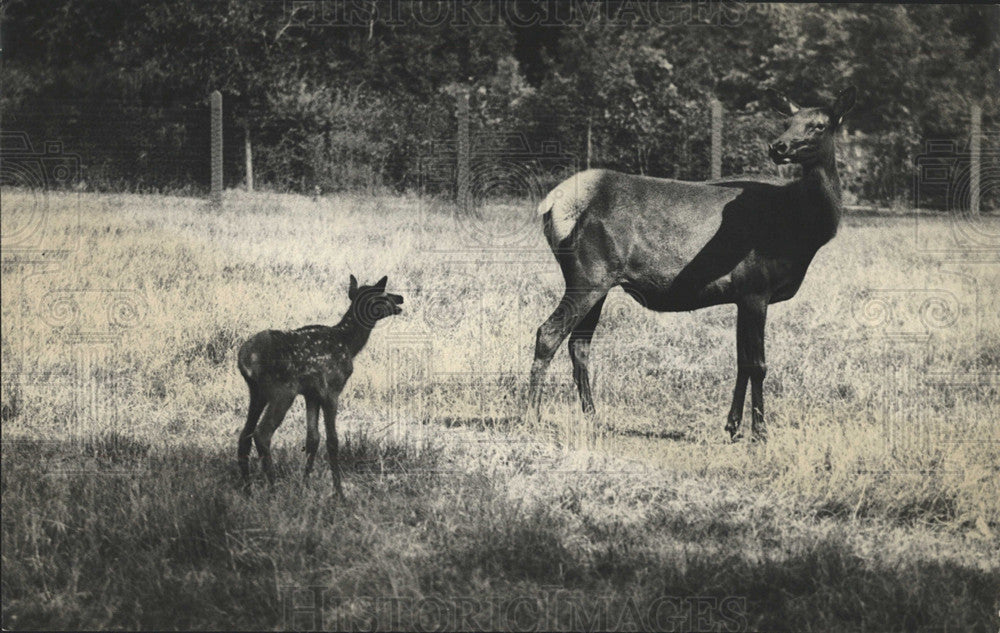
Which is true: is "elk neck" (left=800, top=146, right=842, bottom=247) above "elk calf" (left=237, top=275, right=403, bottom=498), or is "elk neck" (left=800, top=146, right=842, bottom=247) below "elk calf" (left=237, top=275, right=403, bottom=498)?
above

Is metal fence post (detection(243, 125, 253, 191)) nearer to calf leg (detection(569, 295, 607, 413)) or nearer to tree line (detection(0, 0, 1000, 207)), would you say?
tree line (detection(0, 0, 1000, 207))

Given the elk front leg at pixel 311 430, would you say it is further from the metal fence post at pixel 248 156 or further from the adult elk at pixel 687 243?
the metal fence post at pixel 248 156

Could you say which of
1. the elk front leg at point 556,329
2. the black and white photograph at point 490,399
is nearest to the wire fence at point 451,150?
the black and white photograph at point 490,399

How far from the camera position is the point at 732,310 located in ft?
33.5


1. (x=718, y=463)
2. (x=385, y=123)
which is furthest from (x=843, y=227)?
(x=718, y=463)

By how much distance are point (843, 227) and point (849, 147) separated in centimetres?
242

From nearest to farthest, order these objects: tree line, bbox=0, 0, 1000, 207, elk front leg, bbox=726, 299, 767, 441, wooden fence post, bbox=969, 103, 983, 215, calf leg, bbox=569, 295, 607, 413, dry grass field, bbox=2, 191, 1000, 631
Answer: dry grass field, bbox=2, 191, 1000, 631
elk front leg, bbox=726, 299, 767, 441
calf leg, bbox=569, 295, 607, 413
wooden fence post, bbox=969, 103, 983, 215
tree line, bbox=0, 0, 1000, 207

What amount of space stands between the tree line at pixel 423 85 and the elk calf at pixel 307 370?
7.22 m

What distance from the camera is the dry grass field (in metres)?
4.65

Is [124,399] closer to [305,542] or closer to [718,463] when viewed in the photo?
[305,542]

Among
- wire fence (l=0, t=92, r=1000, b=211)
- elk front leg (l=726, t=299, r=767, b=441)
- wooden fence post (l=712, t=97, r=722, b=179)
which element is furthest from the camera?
wooden fence post (l=712, t=97, r=722, b=179)

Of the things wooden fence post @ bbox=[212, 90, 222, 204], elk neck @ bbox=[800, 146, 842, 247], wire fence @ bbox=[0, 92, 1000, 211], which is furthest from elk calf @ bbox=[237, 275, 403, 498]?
wooden fence post @ bbox=[212, 90, 222, 204]

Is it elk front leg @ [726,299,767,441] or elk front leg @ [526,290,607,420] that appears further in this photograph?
elk front leg @ [526,290,607,420]

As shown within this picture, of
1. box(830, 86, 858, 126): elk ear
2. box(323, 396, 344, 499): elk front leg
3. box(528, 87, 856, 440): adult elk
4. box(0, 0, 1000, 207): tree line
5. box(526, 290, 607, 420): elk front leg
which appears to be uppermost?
box(0, 0, 1000, 207): tree line
